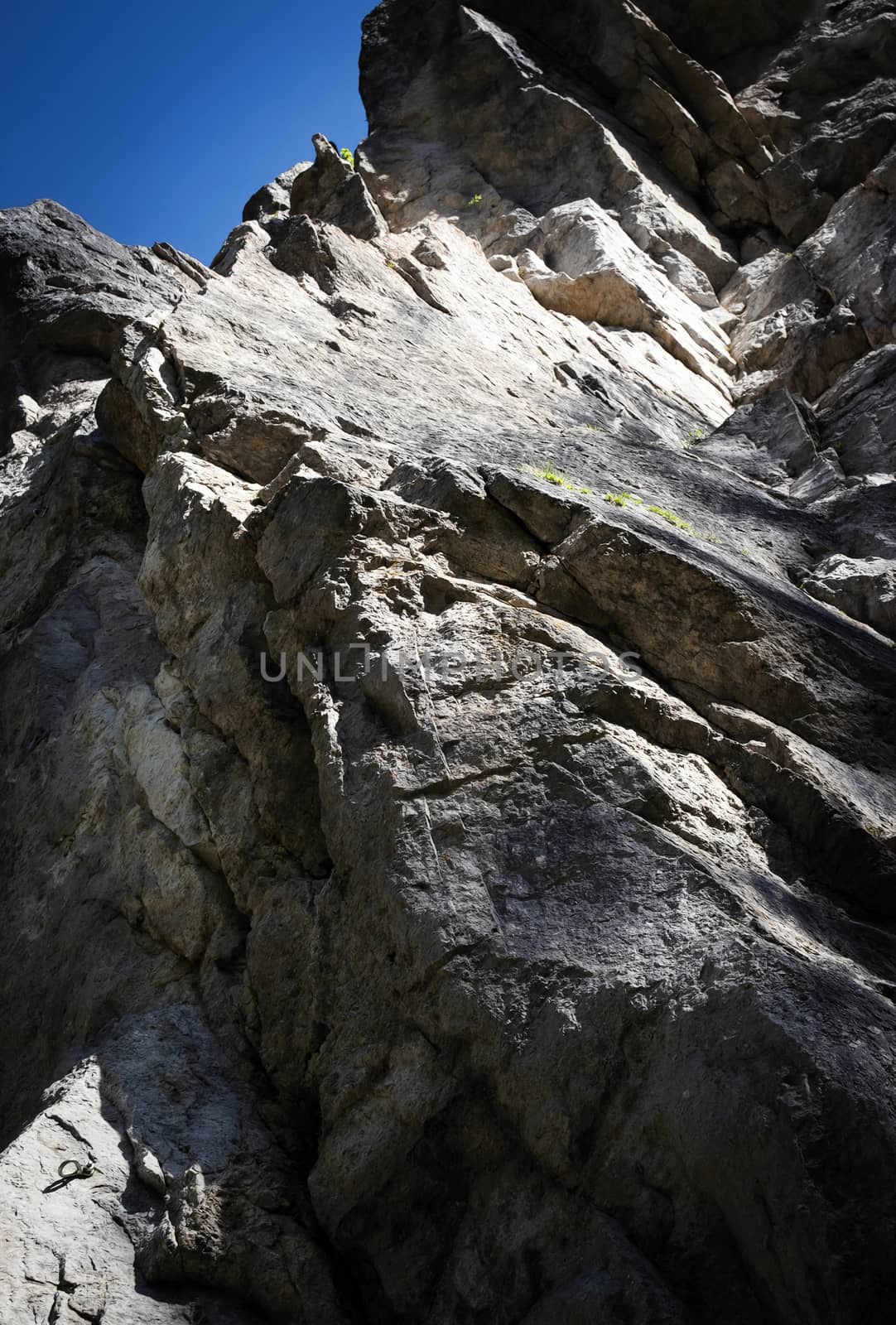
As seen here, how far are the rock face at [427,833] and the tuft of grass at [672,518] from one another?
0.23 ft

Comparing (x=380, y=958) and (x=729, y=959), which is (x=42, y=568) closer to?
(x=380, y=958)

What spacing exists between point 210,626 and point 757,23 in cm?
2877

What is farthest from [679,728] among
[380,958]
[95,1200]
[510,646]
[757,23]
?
[757,23]

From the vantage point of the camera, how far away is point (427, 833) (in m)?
7.00

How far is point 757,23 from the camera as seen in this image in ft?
94.0

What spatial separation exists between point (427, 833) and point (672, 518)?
18.5 ft

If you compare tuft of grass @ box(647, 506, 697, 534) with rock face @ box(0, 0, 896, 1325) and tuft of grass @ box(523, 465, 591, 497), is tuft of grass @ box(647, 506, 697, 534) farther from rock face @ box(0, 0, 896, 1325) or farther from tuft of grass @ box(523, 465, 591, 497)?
tuft of grass @ box(523, 465, 591, 497)

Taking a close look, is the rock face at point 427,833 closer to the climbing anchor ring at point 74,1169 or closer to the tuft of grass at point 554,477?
the climbing anchor ring at point 74,1169

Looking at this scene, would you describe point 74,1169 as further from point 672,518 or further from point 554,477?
point 672,518

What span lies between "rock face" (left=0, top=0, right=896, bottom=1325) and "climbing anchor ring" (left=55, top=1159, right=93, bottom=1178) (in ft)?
0.09

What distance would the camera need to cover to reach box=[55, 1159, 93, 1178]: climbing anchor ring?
6.53m

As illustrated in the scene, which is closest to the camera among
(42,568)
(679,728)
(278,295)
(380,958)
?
(380,958)

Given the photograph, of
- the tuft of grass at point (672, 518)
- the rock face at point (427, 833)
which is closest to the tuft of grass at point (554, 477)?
the rock face at point (427, 833)

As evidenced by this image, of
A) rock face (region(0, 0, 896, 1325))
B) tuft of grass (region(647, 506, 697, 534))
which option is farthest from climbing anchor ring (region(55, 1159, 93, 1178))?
tuft of grass (region(647, 506, 697, 534))
